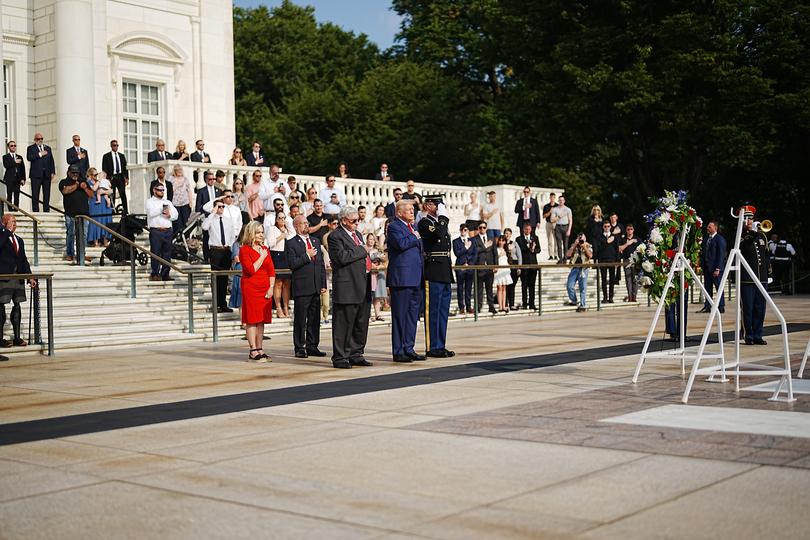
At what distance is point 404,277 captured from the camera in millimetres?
14648

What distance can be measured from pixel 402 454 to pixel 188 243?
57.6ft

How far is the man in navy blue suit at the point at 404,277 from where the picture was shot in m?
14.6

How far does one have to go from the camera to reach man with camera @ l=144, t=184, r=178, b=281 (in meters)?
22.7

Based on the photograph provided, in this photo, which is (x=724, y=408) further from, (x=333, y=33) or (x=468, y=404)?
(x=333, y=33)

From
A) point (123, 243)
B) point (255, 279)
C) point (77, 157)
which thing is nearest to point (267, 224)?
point (123, 243)

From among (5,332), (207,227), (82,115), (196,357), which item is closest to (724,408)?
(196,357)

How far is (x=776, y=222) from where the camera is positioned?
47031 millimetres

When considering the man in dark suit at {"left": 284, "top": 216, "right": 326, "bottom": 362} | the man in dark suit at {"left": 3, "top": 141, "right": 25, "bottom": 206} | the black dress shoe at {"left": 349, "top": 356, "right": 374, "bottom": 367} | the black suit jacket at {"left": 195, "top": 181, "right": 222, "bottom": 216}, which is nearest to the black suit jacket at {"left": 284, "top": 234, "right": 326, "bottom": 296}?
the man in dark suit at {"left": 284, "top": 216, "right": 326, "bottom": 362}

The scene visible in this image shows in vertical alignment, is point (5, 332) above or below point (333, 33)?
below

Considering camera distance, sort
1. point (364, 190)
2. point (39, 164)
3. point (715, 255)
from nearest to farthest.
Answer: point (715, 255) < point (39, 164) < point (364, 190)

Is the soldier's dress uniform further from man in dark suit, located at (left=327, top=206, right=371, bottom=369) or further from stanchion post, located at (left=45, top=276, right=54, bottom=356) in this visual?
stanchion post, located at (left=45, top=276, right=54, bottom=356)

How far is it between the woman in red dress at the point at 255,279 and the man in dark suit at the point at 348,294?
1.17 metres

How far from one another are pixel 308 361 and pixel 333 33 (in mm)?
54635

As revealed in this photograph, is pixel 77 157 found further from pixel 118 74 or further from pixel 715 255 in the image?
pixel 715 255
